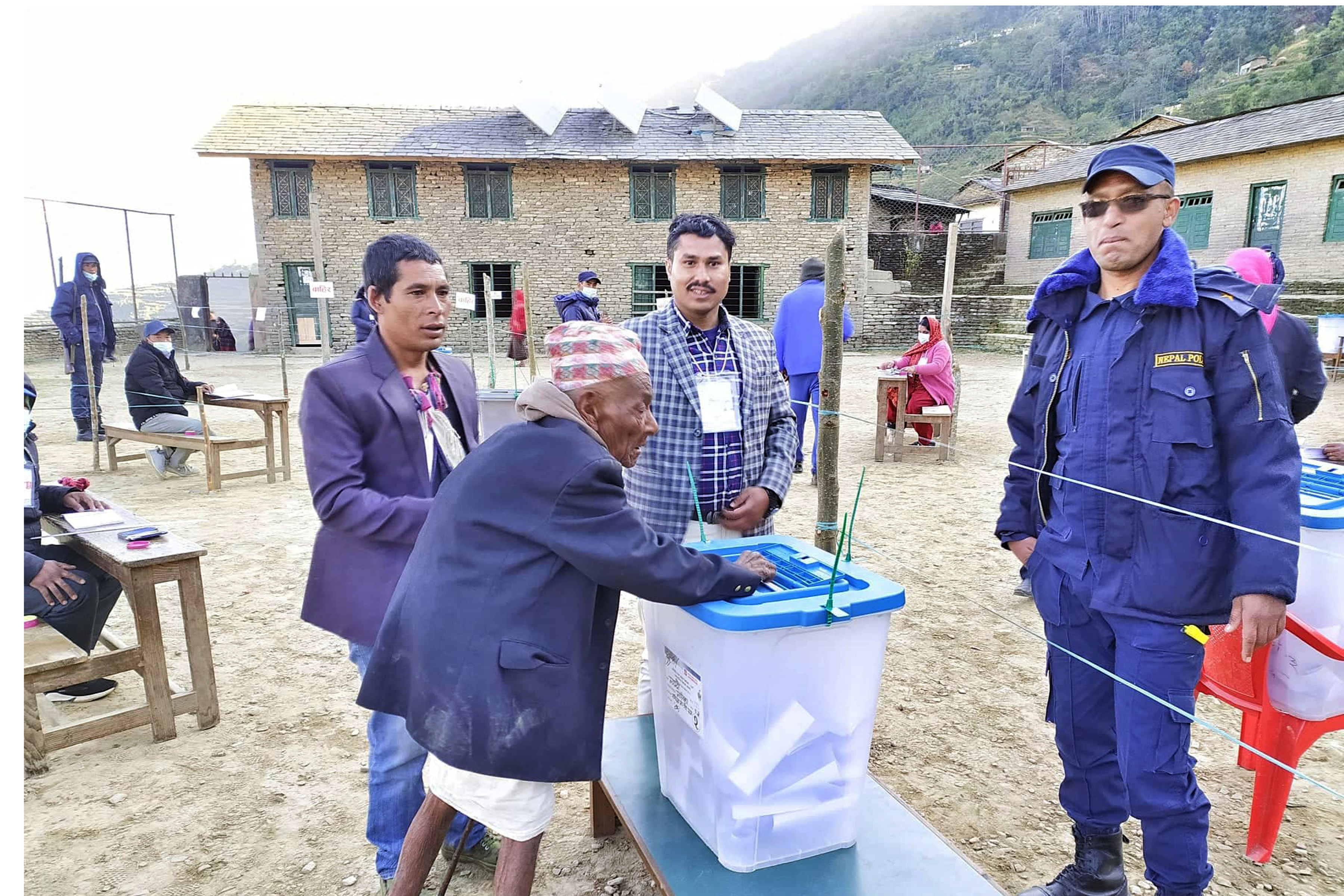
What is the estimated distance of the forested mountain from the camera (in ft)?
148

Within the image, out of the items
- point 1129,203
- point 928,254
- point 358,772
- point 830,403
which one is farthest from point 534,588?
point 928,254

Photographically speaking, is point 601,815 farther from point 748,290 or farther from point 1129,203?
point 748,290

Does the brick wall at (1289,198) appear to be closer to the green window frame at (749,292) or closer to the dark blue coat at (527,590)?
the green window frame at (749,292)

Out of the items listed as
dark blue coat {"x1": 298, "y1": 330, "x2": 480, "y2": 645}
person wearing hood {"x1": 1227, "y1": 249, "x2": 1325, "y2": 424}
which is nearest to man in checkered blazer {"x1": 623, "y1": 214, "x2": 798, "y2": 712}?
dark blue coat {"x1": 298, "y1": 330, "x2": 480, "y2": 645}

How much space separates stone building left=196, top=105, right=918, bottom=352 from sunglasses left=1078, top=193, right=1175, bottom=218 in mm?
19333

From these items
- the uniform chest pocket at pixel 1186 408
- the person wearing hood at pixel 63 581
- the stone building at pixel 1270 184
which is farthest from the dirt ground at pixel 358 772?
the stone building at pixel 1270 184

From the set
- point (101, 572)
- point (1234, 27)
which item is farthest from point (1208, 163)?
point (1234, 27)

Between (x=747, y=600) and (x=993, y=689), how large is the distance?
95.7 inches

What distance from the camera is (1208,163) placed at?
21031mm

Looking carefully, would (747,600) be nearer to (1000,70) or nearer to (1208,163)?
(1208,163)

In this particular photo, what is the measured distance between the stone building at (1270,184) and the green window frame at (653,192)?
10471 millimetres

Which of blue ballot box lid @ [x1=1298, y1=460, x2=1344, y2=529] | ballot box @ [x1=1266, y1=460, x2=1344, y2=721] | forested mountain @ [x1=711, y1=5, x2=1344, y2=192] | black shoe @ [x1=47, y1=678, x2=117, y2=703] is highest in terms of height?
forested mountain @ [x1=711, y1=5, x2=1344, y2=192]

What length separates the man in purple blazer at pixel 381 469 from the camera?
81.0 inches

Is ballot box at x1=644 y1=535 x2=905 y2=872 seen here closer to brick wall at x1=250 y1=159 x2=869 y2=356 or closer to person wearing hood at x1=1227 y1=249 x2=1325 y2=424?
person wearing hood at x1=1227 y1=249 x2=1325 y2=424
